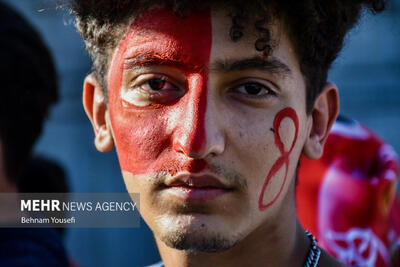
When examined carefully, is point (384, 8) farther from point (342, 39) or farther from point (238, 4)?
point (238, 4)

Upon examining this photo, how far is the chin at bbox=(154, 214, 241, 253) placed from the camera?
2.11 meters

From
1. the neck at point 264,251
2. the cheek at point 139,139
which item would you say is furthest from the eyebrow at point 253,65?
the neck at point 264,251

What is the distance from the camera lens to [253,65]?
2197 millimetres

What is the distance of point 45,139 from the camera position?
339 inches

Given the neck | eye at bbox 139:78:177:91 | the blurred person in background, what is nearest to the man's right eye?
eye at bbox 139:78:177:91

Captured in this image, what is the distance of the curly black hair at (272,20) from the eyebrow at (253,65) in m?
0.04

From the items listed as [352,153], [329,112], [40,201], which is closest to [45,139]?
[40,201]

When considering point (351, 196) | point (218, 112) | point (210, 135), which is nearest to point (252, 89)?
point (218, 112)

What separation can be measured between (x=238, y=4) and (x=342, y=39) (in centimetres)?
56

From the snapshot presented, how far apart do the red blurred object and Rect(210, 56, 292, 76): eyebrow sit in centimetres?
150

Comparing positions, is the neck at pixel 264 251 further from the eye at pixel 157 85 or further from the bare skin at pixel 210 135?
the eye at pixel 157 85

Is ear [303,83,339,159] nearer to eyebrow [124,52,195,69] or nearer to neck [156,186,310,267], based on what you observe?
neck [156,186,310,267]

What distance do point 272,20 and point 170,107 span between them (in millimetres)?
523

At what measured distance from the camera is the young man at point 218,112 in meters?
2.12
